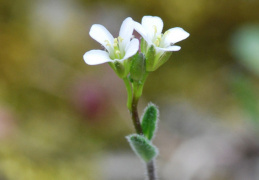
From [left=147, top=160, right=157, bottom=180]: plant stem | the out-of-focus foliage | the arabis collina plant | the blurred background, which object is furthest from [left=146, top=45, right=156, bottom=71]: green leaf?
the out-of-focus foliage

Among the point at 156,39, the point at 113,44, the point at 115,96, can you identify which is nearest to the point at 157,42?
the point at 156,39

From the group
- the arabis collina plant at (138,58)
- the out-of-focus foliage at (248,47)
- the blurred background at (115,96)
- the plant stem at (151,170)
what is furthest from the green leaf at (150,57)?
the out-of-focus foliage at (248,47)

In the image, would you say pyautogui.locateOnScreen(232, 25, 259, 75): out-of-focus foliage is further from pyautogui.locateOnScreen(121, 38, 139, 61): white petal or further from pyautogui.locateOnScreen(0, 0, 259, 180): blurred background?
pyautogui.locateOnScreen(121, 38, 139, 61): white petal

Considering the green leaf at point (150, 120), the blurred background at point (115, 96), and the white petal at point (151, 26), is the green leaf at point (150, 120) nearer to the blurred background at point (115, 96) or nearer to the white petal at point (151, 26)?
the white petal at point (151, 26)

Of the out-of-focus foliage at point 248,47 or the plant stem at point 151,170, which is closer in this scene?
the plant stem at point 151,170

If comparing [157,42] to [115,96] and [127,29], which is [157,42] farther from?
[115,96]

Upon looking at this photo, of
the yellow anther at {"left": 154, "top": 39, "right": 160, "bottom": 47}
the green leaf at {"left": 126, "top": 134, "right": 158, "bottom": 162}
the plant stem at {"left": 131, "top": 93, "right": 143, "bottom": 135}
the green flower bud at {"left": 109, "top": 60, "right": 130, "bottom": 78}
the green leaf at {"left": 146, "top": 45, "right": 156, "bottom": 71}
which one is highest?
the yellow anther at {"left": 154, "top": 39, "right": 160, "bottom": 47}

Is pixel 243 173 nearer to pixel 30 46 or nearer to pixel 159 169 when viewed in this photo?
pixel 159 169
